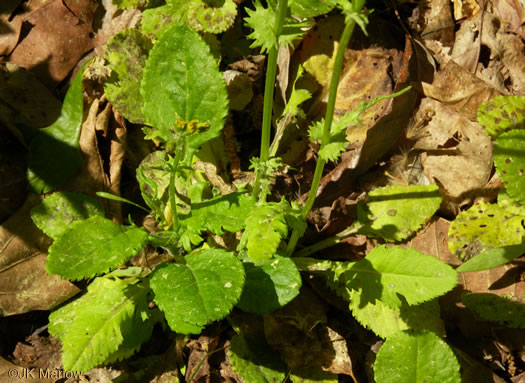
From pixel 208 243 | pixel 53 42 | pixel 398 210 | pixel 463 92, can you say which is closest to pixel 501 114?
pixel 463 92

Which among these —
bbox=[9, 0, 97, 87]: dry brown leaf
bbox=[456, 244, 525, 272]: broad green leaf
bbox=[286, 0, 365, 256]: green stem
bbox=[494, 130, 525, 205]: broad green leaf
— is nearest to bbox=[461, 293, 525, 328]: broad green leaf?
bbox=[456, 244, 525, 272]: broad green leaf

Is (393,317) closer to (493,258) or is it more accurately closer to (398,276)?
(398,276)

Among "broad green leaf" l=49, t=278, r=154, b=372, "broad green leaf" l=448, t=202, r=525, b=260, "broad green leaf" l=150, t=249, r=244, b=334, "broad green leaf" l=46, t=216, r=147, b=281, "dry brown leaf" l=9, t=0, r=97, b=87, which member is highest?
"dry brown leaf" l=9, t=0, r=97, b=87

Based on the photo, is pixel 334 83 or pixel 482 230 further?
pixel 482 230

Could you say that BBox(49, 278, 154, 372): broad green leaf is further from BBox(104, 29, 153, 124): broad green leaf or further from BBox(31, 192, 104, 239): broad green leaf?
BBox(104, 29, 153, 124): broad green leaf

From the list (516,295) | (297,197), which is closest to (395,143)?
(297,197)

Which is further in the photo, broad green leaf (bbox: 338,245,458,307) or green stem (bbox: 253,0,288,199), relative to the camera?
broad green leaf (bbox: 338,245,458,307)

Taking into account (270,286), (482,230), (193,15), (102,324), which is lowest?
(482,230)
